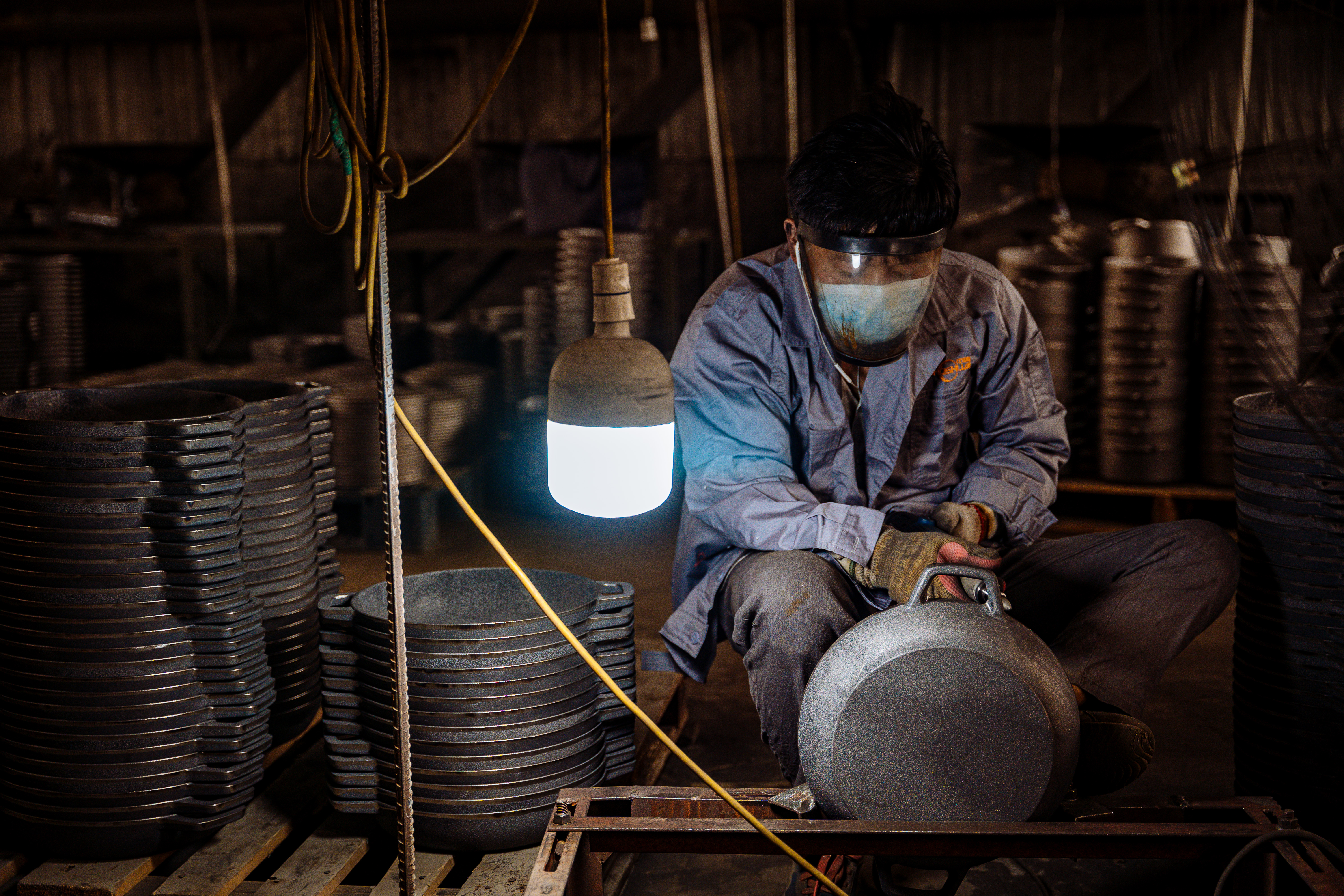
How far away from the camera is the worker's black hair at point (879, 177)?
236 centimetres

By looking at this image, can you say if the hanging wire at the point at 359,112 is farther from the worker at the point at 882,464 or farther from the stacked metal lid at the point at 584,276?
the stacked metal lid at the point at 584,276

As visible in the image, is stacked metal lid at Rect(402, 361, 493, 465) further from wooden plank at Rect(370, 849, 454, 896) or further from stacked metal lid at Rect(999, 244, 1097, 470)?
wooden plank at Rect(370, 849, 454, 896)

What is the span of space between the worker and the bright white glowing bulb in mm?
503

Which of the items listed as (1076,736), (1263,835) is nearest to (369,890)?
(1076,736)

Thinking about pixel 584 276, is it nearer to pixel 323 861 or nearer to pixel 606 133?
pixel 323 861

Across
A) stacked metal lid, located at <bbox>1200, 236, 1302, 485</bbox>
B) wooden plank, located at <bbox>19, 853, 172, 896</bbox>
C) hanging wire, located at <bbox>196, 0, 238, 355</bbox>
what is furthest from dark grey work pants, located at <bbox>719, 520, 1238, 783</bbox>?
hanging wire, located at <bbox>196, 0, 238, 355</bbox>

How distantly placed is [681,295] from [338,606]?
6.52m

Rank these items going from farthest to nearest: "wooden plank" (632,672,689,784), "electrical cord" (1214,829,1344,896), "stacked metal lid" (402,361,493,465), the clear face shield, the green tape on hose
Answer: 1. "stacked metal lid" (402,361,493,465)
2. "wooden plank" (632,672,689,784)
3. the clear face shield
4. "electrical cord" (1214,829,1344,896)
5. the green tape on hose

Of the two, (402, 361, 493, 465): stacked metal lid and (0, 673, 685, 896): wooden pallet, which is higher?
(402, 361, 493, 465): stacked metal lid

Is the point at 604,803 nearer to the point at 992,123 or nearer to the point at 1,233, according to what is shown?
the point at 992,123

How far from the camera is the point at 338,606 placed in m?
2.55

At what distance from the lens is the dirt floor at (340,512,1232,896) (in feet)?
8.67

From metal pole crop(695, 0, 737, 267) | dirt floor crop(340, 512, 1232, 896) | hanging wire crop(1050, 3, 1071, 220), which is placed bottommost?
dirt floor crop(340, 512, 1232, 896)

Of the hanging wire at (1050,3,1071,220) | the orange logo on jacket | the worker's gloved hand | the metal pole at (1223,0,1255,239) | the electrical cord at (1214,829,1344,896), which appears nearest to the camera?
the metal pole at (1223,0,1255,239)
